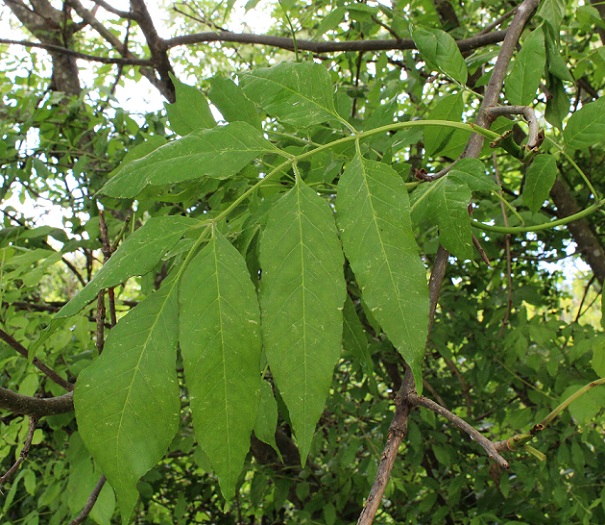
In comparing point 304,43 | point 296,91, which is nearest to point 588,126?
point 296,91

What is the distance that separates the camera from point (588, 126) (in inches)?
31.9

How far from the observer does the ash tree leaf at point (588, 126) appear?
2.62ft

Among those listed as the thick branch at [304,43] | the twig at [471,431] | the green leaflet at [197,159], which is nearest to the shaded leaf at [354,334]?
the twig at [471,431]

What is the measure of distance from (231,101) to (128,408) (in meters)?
0.47

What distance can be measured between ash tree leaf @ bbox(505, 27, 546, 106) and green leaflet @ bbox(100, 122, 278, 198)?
33 centimetres

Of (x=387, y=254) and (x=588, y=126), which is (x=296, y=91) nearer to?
(x=387, y=254)

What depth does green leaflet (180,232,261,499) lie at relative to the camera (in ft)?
1.75

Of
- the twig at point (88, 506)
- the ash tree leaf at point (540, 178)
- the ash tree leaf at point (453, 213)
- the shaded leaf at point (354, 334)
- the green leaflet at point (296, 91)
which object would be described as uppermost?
the green leaflet at point (296, 91)

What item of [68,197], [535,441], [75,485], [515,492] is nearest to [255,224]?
[75,485]

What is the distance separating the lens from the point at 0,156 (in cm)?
187

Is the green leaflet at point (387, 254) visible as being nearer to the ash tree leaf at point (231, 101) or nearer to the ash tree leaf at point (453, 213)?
the ash tree leaf at point (453, 213)

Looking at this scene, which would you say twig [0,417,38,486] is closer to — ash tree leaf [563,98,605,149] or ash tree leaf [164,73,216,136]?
ash tree leaf [164,73,216,136]

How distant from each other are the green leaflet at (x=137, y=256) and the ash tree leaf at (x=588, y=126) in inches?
20.0

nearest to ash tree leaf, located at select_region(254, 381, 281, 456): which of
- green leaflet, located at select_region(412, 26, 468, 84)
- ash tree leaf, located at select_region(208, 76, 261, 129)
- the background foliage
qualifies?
the background foliage
